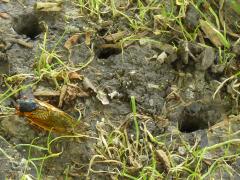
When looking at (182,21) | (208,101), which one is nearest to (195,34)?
(182,21)

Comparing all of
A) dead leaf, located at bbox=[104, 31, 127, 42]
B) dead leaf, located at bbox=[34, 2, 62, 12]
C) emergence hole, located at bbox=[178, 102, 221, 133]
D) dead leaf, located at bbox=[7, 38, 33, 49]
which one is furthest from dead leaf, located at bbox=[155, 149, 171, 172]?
dead leaf, located at bbox=[34, 2, 62, 12]

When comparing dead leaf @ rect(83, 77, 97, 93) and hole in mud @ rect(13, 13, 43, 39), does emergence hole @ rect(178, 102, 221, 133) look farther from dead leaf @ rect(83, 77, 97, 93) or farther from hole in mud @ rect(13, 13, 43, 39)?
hole in mud @ rect(13, 13, 43, 39)

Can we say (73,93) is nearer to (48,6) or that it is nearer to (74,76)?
(74,76)

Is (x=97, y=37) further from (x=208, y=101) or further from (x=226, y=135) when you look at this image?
(x=226, y=135)

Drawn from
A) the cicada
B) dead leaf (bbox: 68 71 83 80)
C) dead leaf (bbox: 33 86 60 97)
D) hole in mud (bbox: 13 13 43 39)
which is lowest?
the cicada

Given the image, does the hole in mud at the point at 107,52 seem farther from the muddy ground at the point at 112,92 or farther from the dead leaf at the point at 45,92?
the dead leaf at the point at 45,92

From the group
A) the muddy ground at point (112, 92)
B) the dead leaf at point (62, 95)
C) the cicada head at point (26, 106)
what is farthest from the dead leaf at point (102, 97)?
the cicada head at point (26, 106)
